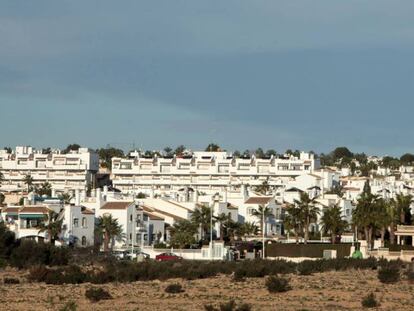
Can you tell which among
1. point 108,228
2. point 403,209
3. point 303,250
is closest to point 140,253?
point 108,228

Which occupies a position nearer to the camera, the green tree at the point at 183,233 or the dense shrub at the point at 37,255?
the dense shrub at the point at 37,255

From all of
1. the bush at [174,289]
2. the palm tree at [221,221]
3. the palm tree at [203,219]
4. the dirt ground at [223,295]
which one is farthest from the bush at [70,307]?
the palm tree at [221,221]

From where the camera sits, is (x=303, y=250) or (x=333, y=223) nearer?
(x=303, y=250)

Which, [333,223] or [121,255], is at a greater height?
[333,223]

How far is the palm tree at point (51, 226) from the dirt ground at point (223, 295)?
1467 inches

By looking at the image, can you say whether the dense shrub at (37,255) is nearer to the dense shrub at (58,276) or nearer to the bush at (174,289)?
the dense shrub at (58,276)

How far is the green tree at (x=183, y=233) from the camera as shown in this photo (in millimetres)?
106250

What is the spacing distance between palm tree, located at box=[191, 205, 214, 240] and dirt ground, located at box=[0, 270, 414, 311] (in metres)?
46.5

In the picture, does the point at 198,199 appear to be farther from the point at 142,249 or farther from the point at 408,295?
the point at 408,295

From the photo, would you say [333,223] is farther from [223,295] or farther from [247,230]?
[223,295]

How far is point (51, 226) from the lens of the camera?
103688 millimetres

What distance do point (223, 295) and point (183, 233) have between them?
49.9 meters

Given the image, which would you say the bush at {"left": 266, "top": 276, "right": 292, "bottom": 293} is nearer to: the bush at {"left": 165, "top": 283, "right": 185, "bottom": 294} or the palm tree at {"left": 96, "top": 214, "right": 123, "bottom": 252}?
the bush at {"left": 165, "top": 283, "right": 185, "bottom": 294}

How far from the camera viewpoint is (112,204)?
11481 cm
